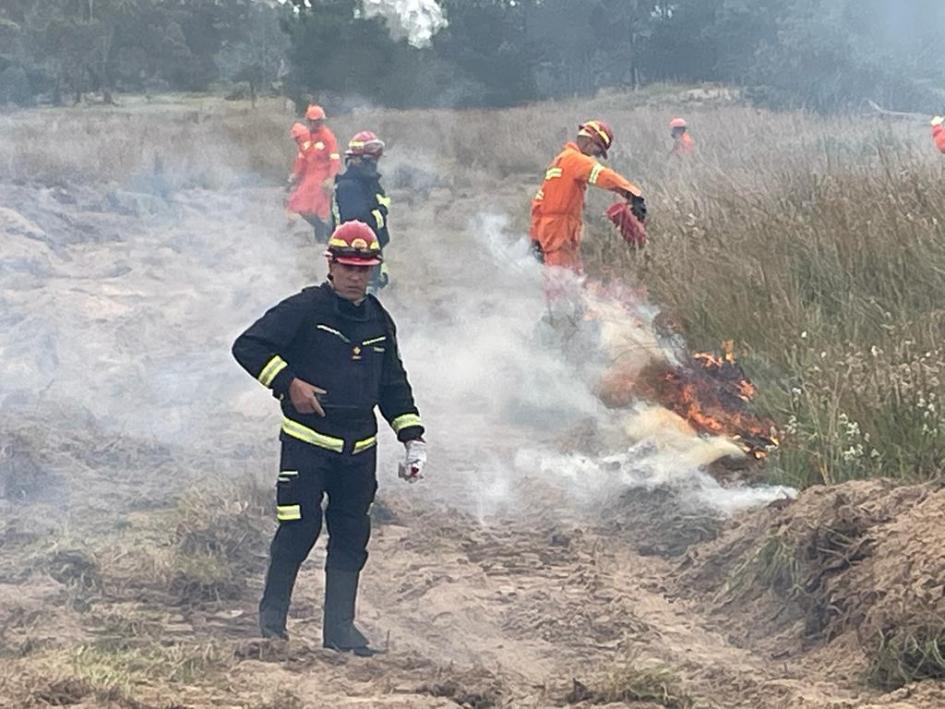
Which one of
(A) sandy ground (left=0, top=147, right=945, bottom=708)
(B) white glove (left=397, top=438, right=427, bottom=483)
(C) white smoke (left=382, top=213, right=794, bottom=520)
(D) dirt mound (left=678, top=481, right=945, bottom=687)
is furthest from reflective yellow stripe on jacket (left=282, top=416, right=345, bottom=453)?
(C) white smoke (left=382, top=213, right=794, bottom=520)

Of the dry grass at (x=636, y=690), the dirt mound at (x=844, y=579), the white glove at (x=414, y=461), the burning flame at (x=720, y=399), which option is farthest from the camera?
the burning flame at (x=720, y=399)

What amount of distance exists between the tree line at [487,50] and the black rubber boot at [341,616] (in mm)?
23869

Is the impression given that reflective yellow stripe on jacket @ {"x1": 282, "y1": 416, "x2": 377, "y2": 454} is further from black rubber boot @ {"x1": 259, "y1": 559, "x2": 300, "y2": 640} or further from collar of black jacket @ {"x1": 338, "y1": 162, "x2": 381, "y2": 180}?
collar of black jacket @ {"x1": 338, "y1": 162, "x2": 381, "y2": 180}

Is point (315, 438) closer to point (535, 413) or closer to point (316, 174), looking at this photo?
point (535, 413)

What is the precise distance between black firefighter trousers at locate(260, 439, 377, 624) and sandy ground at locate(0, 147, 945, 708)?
0.29 meters

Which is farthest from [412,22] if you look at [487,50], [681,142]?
[681,142]

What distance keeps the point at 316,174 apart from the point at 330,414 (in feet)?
34.3

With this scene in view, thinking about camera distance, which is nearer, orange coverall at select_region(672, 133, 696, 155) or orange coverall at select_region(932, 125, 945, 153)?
orange coverall at select_region(932, 125, 945, 153)

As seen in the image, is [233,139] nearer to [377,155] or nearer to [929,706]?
[377,155]

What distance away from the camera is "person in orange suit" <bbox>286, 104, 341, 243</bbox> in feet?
51.5

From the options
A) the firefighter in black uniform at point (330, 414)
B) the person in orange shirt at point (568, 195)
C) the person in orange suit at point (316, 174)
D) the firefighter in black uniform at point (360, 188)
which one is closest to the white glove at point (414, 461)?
the firefighter in black uniform at point (330, 414)

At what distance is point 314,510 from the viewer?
578 cm

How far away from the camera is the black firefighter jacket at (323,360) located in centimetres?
561

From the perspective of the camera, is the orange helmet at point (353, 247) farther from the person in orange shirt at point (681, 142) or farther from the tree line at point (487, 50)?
the tree line at point (487, 50)
